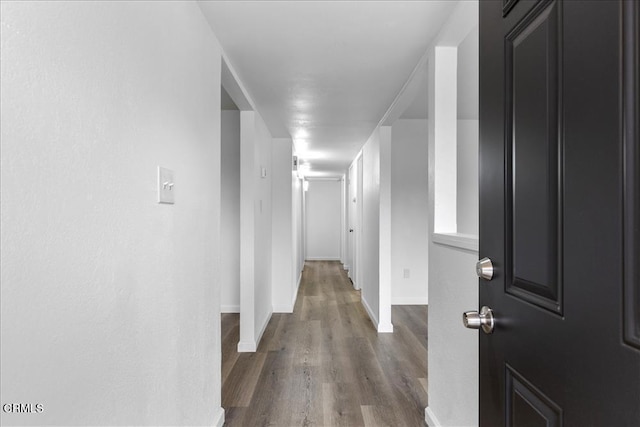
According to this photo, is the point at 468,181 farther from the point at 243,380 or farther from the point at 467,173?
the point at 243,380

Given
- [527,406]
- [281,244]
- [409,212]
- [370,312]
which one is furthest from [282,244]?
[527,406]

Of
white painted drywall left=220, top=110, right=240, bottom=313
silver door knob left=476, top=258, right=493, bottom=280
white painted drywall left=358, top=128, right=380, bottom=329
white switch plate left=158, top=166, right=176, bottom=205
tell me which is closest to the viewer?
silver door knob left=476, top=258, right=493, bottom=280

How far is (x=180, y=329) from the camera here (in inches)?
60.3

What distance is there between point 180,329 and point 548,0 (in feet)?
5.16

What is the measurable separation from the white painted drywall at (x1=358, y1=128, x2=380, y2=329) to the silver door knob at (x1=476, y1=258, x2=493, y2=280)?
3.16 metres

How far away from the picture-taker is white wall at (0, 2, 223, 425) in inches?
27.5

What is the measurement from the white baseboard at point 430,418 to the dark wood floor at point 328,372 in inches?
1.9

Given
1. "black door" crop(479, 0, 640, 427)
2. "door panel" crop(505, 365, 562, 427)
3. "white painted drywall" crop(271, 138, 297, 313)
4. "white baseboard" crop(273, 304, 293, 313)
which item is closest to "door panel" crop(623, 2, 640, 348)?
"black door" crop(479, 0, 640, 427)

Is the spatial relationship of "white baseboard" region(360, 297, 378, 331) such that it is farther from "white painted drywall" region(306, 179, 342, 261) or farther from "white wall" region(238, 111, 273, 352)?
"white painted drywall" region(306, 179, 342, 261)

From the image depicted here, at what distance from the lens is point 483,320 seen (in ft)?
2.98

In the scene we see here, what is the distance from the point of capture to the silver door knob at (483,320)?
893mm

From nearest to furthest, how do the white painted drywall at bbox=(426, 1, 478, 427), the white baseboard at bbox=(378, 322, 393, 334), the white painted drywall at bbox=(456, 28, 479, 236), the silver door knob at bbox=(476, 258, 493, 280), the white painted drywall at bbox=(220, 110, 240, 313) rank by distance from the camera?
the silver door knob at bbox=(476, 258, 493, 280)
the white painted drywall at bbox=(426, 1, 478, 427)
the white baseboard at bbox=(378, 322, 393, 334)
the white painted drywall at bbox=(456, 28, 479, 236)
the white painted drywall at bbox=(220, 110, 240, 313)

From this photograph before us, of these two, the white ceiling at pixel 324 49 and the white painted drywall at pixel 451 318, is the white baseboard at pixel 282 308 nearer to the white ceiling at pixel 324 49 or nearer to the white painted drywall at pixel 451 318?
the white ceiling at pixel 324 49

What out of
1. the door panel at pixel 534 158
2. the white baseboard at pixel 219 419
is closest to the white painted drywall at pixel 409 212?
the white baseboard at pixel 219 419
